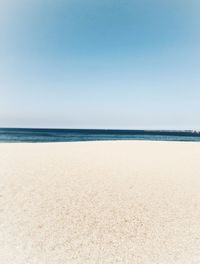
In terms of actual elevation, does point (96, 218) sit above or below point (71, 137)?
below

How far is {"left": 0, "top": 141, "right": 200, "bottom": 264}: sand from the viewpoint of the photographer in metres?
5.19

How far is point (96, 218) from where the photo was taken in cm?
679

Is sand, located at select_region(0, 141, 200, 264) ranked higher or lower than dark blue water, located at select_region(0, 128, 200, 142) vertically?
lower

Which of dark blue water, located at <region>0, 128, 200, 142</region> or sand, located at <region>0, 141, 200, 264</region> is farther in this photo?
dark blue water, located at <region>0, 128, 200, 142</region>

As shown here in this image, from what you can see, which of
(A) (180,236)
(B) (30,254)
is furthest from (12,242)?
(A) (180,236)

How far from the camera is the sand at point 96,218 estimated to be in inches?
204

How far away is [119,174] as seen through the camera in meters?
12.1

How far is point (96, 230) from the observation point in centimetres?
617

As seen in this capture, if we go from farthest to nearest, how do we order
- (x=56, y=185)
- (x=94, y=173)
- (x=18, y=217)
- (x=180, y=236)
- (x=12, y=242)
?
1. (x=94, y=173)
2. (x=56, y=185)
3. (x=18, y=217)
4. (x=180, y=236)
5. (x=12, y=242)

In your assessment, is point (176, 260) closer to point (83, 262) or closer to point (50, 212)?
point (83, 262)

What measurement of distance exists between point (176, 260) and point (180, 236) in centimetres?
108

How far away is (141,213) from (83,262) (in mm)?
2869

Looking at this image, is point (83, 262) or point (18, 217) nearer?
point (83, 262)

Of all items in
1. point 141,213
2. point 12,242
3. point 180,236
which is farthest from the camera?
point 141,213
